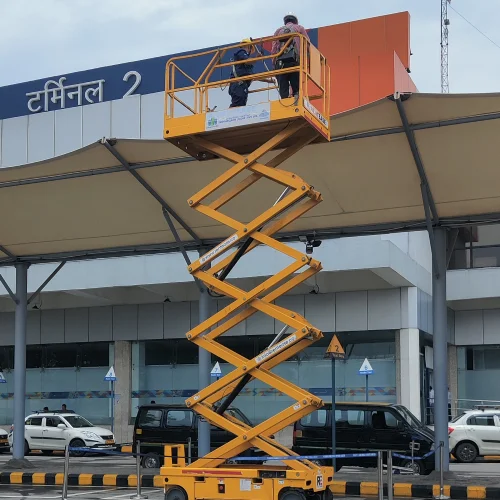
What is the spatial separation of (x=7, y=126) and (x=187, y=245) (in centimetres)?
2695

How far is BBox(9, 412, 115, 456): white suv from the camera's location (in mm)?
27409

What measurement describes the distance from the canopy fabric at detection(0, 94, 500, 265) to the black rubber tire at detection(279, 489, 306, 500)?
19.2ft

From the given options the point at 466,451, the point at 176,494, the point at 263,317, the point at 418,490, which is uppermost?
the point at 263,317

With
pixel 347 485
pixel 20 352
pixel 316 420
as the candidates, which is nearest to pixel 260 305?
pixel 347 485

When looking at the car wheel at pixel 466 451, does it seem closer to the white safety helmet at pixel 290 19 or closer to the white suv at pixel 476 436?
the white suv at pixel 476 436

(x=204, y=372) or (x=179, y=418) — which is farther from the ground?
(x=204, y=372)

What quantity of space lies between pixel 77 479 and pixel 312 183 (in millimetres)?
8057

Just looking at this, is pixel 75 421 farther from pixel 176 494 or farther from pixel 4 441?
pixel 176 494

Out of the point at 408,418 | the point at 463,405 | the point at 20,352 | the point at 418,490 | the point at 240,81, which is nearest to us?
the point at 240,81

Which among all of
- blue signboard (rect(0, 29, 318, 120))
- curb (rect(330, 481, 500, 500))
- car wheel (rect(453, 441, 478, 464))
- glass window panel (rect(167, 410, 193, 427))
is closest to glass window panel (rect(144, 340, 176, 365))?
glass window panel (rect(167, 410, 193, 427))

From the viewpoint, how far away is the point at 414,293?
29.4m

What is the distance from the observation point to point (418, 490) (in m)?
15.6

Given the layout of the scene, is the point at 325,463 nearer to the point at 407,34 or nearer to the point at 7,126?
the point at 407,34

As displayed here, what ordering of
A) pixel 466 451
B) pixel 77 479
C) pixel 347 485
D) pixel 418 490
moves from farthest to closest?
pixel 466 451, pixel 77 479, pixel 347 485, pixel 418 490
